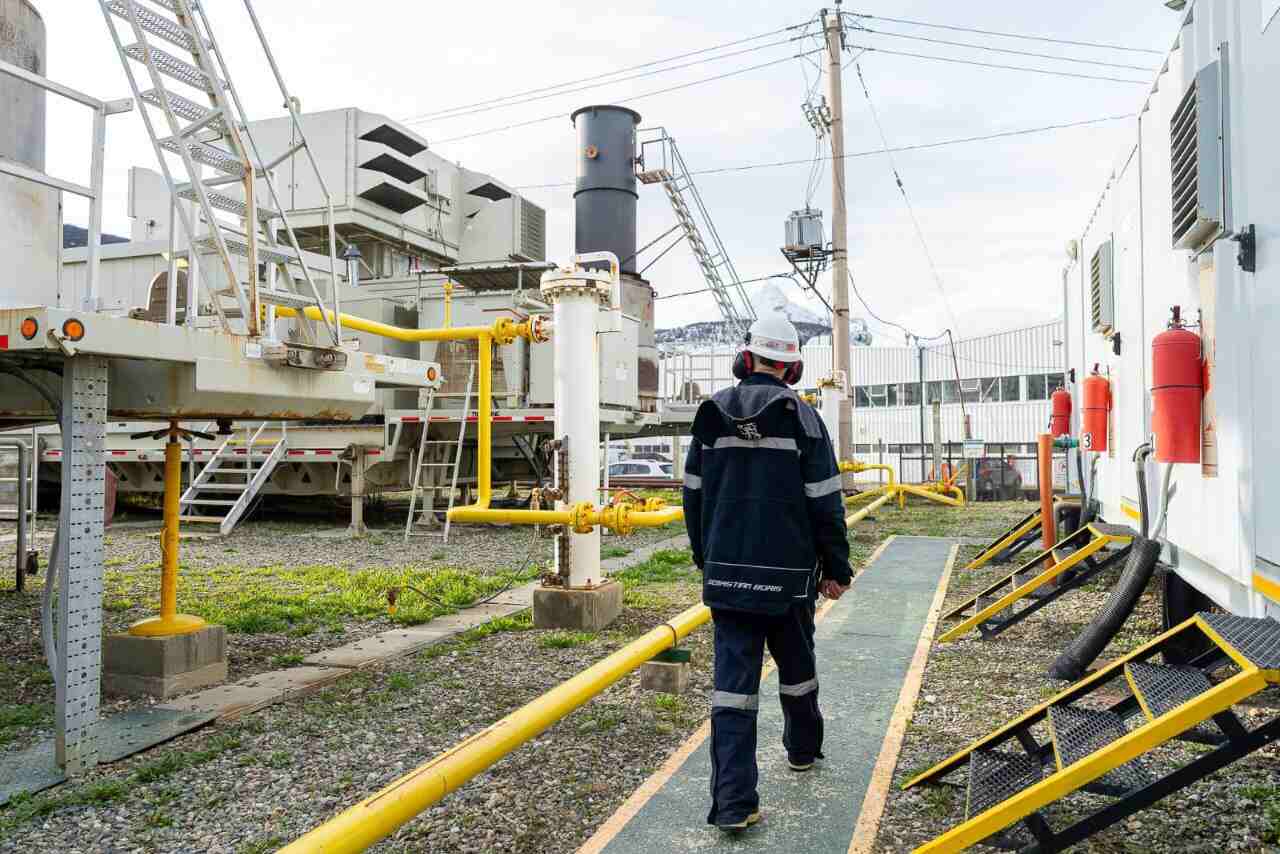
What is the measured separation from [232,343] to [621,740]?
284 centimetres

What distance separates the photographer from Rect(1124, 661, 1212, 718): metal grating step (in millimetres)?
3012

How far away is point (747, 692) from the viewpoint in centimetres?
350

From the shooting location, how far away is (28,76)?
13.4ft

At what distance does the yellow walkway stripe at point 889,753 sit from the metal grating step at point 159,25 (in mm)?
4862

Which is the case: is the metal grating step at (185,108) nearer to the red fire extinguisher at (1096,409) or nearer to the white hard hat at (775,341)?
the white hard hat at (775,341)

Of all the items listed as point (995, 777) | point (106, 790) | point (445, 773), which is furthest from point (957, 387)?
point (445, 773)

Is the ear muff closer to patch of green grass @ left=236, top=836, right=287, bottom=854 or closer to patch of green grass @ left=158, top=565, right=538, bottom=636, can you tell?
patch of green grass @ left=236, top=836, right=287, bottom=854

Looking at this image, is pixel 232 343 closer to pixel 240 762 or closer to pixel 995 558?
pixel 240 762

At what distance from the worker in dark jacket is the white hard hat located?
0.04ft

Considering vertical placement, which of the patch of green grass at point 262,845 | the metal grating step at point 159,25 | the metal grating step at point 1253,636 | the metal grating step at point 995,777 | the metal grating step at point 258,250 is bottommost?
the patch of green grass at point 262,845

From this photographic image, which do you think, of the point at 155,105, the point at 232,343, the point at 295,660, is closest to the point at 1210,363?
the point at 232,343

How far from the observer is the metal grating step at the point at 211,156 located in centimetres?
471

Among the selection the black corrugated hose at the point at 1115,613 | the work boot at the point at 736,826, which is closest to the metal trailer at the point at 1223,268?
the black corrugated hose at the point at 1115,613

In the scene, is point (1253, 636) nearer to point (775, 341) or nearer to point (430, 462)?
point (775, 341)
